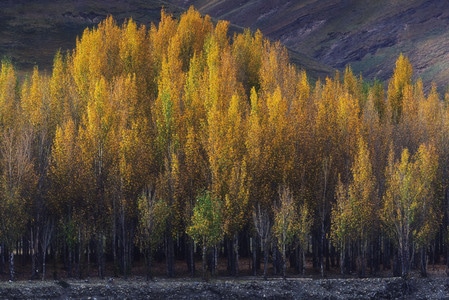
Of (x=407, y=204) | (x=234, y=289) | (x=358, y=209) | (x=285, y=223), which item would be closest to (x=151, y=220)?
(x=234, y=289)

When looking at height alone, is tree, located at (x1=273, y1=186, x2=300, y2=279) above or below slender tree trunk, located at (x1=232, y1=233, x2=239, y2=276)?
above

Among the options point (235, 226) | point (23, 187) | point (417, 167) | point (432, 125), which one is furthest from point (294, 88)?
point (23, 187)

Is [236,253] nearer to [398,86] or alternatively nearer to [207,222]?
[207,222]

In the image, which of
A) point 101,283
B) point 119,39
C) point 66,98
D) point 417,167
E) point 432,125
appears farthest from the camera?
point 119,39

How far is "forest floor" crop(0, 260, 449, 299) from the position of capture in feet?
217

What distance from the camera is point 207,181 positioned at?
80750 mm

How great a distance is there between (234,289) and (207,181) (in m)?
13.8

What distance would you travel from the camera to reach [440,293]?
7600 cm

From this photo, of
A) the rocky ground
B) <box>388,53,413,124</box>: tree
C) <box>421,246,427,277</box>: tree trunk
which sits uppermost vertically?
<box>388,53,413,124</box>: tree

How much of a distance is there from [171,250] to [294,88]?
37083mm

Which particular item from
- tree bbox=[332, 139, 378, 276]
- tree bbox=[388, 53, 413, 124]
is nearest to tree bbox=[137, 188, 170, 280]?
tree bbox=[332, 139, 378, 276]

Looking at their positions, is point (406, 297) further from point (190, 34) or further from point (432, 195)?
point (190, 34)

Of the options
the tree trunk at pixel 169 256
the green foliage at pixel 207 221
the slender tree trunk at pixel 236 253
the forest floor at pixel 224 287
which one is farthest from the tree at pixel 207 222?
the forest floor at pixel 224 287

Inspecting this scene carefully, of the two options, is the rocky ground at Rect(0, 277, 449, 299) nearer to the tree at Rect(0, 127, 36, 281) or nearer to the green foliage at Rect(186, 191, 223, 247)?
the green foliage at Rect(186, 191, 223, 247)
